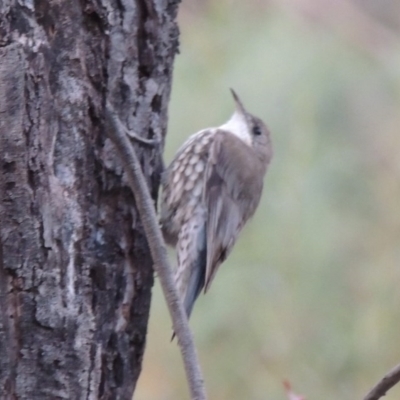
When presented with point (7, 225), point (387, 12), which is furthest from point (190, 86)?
point (7, 225)

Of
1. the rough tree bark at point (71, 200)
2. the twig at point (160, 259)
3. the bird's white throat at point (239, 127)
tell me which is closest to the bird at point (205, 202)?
the bird's white throat at point (239, 127)

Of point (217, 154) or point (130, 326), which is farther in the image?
point (217, 154)

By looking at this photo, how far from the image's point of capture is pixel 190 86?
4336 millimetres

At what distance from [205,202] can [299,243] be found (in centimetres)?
116

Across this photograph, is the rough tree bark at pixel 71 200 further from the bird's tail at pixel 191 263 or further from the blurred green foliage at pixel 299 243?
the blurred green foliage at pixel 299 243

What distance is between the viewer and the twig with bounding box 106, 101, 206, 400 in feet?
5.84

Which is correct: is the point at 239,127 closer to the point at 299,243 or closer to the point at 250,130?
the point at 250,130

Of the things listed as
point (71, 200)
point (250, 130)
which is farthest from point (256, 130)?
point (71, 200)

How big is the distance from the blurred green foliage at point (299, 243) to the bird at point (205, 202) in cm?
82

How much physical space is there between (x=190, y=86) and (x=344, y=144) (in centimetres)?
81

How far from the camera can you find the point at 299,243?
164 inches

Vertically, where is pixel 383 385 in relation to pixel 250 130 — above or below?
above

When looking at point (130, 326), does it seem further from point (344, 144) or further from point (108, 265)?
point (344, 144)

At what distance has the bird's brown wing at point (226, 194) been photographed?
3033 mm
